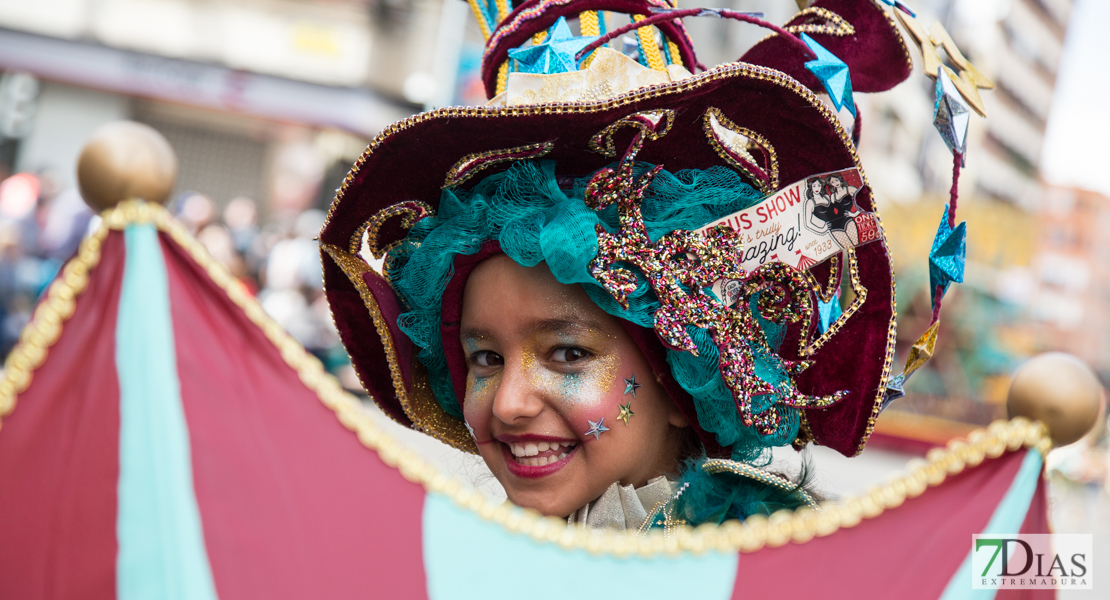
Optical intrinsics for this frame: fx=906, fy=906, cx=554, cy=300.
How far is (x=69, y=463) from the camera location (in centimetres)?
103

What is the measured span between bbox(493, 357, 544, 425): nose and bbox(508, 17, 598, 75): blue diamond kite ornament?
549mm

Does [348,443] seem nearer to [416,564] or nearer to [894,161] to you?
[416,564]

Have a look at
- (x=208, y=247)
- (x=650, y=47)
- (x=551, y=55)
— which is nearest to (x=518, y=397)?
(x=551, y=55)

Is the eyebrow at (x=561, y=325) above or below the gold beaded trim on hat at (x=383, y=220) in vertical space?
below

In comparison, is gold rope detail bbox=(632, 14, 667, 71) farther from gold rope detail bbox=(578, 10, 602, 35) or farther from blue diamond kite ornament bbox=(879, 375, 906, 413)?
blue diamond kite ornament bbox=(879, 375, 906, 413)

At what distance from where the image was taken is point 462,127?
1497 millimetres

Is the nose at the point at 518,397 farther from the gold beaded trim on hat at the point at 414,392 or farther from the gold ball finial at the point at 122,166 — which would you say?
the gold ball finial at the point at 122,166

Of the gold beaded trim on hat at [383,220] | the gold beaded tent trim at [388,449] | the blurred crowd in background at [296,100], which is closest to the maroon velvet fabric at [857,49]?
the gold beaded trim on hat at [383,220]

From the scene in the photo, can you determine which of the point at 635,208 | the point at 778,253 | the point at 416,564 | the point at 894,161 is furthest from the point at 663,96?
the point at 894,161

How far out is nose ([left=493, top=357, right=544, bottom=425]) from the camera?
154 cm

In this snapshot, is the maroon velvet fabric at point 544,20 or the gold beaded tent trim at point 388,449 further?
the maroon velvet fabric at point 544,20

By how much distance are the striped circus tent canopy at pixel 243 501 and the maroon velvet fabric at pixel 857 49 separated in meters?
0.81

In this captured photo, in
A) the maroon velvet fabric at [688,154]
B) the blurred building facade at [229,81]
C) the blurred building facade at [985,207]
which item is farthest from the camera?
the blurred building facade at [985,207]

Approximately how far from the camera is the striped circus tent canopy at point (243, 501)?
3.29 ft
